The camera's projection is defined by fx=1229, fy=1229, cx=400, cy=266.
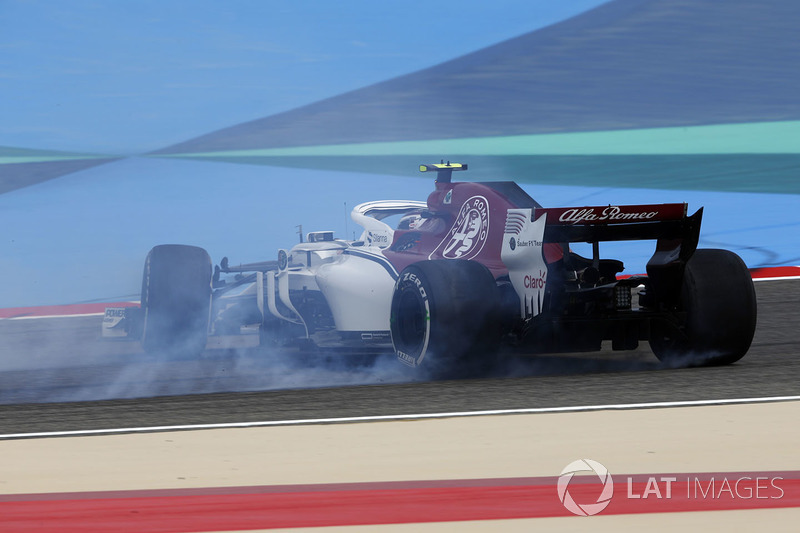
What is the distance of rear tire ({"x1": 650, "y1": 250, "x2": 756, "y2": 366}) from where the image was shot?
9352mm

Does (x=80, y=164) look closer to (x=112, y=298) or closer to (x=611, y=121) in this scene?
(x=112, y=298)

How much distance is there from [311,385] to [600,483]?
4220 mm

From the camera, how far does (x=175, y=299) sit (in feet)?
37.0

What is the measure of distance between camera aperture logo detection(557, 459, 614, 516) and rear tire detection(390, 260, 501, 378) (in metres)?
2.91

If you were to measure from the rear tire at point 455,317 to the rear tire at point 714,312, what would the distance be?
142 centimetres

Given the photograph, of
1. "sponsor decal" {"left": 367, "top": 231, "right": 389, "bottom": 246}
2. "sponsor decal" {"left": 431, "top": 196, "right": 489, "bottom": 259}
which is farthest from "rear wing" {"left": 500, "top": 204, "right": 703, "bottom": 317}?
"sponsor decal" {"left": 367, "top": 231, "right": 389, "bottom": 246}

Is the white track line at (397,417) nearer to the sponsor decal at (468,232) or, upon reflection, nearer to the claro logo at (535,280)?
the claro logo at (535,280)

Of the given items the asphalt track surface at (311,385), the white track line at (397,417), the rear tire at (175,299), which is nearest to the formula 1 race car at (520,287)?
the asphalt track surface at (311,385)

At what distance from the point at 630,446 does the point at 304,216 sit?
60.1 feet

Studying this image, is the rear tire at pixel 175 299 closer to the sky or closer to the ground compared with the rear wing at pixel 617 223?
closer to the ground

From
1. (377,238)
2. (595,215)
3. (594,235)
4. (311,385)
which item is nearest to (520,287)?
(594,235)

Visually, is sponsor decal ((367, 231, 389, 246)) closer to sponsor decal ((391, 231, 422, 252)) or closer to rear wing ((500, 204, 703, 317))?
sponsor decal ((391, 231, 422, 252))

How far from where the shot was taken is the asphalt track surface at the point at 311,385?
310 inches

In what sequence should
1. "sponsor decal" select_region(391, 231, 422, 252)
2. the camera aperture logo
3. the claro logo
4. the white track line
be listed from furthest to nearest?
"sponsor decal" select_region(391, 231, 422, 252), the claro logo, the white track line, the camera aperture logo
